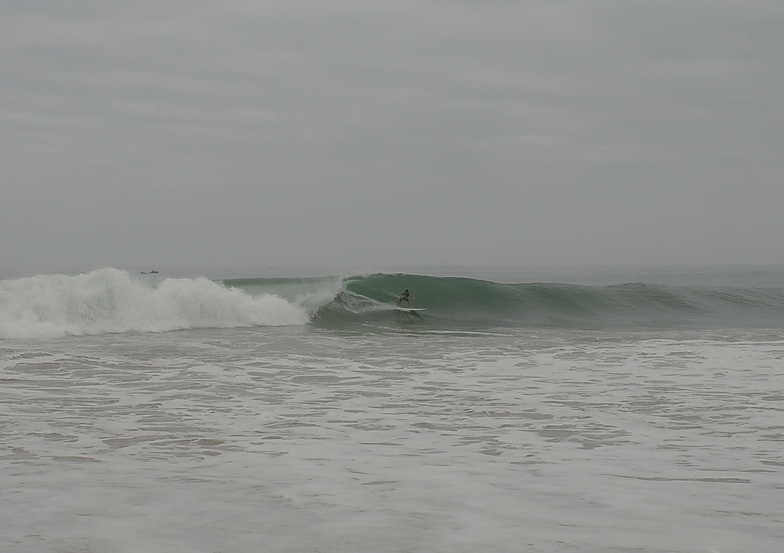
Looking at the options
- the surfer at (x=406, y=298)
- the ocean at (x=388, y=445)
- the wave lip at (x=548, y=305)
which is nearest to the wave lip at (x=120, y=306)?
the ocean at (x=388, y=445)

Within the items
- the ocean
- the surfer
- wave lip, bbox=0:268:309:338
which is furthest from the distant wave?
the ocean

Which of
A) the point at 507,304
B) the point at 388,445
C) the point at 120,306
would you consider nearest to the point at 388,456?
the point at 388,445

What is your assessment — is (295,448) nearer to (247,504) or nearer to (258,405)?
(247,504)

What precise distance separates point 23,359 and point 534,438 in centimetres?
778

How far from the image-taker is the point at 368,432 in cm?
590

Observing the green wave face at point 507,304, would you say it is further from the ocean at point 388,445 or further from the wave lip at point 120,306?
the ocean at point 388,445

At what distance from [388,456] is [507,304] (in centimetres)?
1876

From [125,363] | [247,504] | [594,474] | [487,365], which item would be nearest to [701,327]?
[487,365]

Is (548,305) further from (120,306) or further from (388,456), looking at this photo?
(388,456)

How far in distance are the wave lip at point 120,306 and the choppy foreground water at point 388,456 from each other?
217 inches

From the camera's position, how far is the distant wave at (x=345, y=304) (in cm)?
1609

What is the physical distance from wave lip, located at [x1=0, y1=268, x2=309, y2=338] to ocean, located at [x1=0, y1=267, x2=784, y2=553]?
4.10ft

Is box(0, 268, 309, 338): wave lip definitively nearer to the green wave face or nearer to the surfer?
the green wave face

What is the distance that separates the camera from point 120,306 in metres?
16.8
